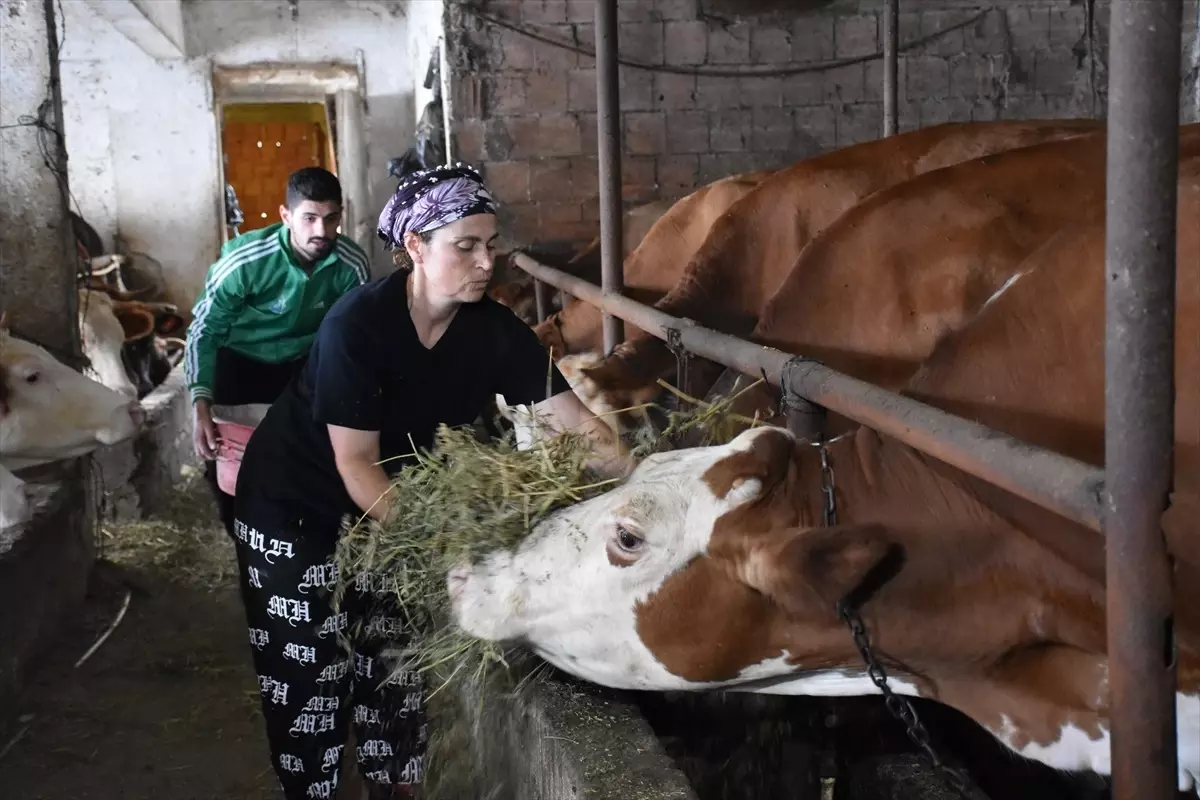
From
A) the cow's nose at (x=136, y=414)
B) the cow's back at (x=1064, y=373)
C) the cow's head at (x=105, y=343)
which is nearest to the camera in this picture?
the cow's back at (x=1064, y=373)

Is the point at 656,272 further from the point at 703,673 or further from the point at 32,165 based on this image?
the point at 703,673

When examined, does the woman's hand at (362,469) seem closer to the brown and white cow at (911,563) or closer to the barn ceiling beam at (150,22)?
the brown and white cow at (911,563)

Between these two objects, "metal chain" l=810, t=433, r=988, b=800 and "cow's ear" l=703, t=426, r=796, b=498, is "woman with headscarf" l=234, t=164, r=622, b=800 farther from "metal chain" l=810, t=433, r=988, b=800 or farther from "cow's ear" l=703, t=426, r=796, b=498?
"metal chain" l=810, t=433, r=988, b=800

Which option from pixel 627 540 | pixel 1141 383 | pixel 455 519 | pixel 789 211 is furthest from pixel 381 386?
pixel 789 211

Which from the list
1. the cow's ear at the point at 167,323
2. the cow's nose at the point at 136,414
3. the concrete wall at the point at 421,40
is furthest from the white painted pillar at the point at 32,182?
the cow's ear at the point at 167,323

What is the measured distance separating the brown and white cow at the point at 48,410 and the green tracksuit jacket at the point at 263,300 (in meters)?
0.97

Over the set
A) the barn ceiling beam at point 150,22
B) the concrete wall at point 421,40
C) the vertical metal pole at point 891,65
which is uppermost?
the barn ceiling beam at point 150,22

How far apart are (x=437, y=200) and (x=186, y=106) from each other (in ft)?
29.7

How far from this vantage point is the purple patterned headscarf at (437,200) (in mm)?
2611

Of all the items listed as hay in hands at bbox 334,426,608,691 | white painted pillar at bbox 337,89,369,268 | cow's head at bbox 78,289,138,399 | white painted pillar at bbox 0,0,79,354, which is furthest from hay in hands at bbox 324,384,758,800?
white painted pillar at bbox 337,89,369,268

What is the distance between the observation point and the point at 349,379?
102 inches

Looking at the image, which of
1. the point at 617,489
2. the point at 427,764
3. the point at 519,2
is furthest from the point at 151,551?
the point at 617,489

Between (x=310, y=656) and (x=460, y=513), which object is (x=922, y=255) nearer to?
(x=460, y=513)

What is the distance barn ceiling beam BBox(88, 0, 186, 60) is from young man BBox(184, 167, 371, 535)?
17.7 ft
